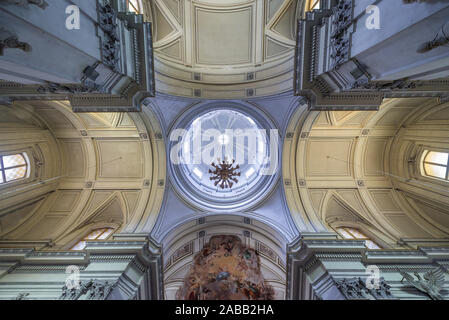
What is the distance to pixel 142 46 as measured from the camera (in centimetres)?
679

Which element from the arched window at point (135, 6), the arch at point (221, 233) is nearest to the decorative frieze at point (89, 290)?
the arch at point (221, 233)

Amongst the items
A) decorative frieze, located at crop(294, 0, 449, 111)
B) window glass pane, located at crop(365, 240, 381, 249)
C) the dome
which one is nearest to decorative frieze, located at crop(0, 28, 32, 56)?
decorative frieze, located at crop(294, 0, 449, 111)

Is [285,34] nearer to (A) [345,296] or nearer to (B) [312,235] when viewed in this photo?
(B) [312,235]

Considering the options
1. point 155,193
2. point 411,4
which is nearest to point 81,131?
point 155,193

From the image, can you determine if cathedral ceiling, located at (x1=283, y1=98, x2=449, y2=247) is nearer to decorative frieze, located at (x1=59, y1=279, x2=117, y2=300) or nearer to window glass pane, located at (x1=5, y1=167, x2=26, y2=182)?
decorative frieze, located at (x1=59, y1=279, x2=117, y2=300)

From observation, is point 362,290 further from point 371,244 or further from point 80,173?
point 80,173

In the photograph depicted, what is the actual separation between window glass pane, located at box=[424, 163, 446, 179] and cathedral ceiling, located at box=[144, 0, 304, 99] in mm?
8614

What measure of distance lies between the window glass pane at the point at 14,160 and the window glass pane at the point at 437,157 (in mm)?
21260

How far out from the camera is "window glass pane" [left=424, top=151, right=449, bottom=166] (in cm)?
974

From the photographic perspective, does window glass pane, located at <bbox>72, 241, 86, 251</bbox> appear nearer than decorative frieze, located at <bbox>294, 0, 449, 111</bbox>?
No

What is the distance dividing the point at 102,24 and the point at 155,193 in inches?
328

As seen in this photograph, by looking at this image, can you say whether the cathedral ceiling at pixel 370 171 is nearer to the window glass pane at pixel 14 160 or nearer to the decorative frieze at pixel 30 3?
the decorative frieze at pixel 30 3

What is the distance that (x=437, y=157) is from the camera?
10141mm

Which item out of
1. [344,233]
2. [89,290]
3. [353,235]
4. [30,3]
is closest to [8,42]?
[30,3]
